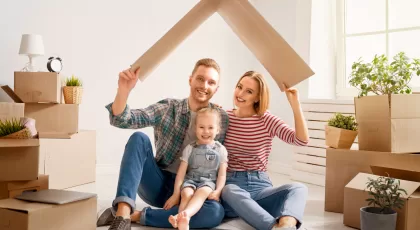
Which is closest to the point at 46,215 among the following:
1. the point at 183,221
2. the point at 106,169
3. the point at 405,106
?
the point at 183,221

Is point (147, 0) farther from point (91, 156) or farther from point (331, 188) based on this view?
point (331, 188)

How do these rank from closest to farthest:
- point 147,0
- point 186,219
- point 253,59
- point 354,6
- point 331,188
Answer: point 186,219 < point 331,188 < point 354,6 < point 147,0 < point 253,59

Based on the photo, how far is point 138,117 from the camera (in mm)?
2205

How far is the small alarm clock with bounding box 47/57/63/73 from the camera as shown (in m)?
3.20

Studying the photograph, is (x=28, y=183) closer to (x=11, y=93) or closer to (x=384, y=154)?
(x=11, y=93)

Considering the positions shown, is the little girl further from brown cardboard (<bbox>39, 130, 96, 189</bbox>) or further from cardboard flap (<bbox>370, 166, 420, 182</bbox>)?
brown cardboard (<bbox>39, 130, 96, 189</bbox>)

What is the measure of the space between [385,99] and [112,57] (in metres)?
2.02

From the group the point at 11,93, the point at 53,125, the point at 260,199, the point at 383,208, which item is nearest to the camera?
the point at 383,208

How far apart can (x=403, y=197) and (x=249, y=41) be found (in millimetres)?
892

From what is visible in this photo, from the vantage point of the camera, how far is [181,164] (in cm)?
226

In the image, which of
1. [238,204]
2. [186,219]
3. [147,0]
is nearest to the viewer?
[186,219]

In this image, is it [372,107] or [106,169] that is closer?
[372,107]

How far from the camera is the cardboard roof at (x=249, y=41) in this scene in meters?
1.94

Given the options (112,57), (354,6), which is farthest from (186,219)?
(354,6)
